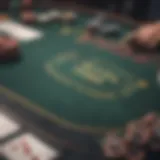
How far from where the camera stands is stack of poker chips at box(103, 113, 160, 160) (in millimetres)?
1112

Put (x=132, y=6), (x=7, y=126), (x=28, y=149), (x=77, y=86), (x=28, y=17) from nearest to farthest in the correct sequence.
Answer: (x=28, y=149) → (x=7, y=126) → (x=77, y=86) → (x=28, y=17) → (x=132, y=6)

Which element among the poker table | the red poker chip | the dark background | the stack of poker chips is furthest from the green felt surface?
the dark background

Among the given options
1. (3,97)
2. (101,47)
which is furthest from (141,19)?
(3,97)

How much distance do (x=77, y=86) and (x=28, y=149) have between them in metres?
0.46

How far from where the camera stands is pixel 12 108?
4.42 ft

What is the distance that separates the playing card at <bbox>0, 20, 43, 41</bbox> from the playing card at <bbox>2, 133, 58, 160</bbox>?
900 mm

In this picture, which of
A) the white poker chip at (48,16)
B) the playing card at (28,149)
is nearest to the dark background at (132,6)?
the white poker chip at (48,16)

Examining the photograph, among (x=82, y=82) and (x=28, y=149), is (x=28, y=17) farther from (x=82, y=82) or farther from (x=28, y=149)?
(x=28, y=149)

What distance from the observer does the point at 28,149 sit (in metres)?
1.12

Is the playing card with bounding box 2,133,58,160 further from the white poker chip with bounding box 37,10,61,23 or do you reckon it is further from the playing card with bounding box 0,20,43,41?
the white poker chip with bounding box 37,10,61,23

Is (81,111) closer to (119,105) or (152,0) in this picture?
(119,105)

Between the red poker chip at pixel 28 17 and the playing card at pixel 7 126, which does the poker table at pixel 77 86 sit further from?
the red poker chip at pixel 28 17

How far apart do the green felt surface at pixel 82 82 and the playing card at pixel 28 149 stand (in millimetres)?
165

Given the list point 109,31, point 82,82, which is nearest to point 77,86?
point 82,82
